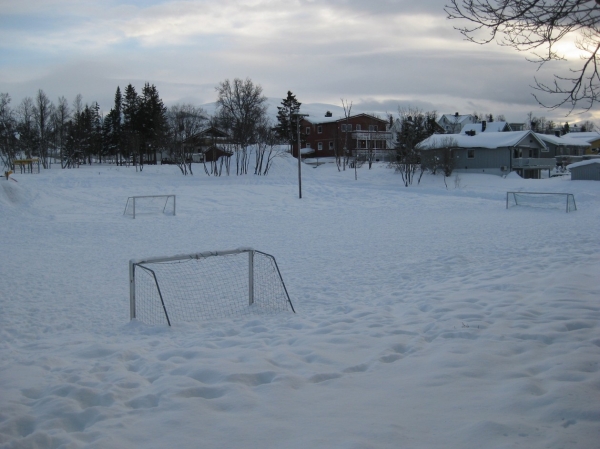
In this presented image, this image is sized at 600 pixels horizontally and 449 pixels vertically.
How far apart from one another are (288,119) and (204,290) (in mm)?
70854

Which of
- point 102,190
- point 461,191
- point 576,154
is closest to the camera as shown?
point 102,190

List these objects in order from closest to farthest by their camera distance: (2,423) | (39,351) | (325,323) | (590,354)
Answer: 1. (2,423)
2. (590,354)
3. (39,351)
4. (325,323)

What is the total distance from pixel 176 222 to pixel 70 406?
66.9 feet

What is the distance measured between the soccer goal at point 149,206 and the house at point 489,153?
1263 inches

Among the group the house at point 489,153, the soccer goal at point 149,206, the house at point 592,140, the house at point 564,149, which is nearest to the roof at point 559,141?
the house at point 564,149

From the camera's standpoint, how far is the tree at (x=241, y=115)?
58.0m

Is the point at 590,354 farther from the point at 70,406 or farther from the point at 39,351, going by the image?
the point at 39,351

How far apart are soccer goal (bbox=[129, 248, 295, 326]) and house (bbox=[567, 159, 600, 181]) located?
40.8 metres

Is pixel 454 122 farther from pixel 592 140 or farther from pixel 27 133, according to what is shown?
pixel 27 133

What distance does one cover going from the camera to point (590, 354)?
209 inches

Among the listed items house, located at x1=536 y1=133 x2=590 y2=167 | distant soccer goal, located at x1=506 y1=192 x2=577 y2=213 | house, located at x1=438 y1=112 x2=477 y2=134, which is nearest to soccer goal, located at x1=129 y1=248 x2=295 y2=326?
distant soccer goal, located at x1=506 y1=192 x2=577 y2=213

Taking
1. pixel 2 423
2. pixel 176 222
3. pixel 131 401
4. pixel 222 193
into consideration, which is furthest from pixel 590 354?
pixel 222 193

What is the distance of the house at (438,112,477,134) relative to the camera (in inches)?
3914

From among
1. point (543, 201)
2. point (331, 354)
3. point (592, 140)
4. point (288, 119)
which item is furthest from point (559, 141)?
point (331, 354)
